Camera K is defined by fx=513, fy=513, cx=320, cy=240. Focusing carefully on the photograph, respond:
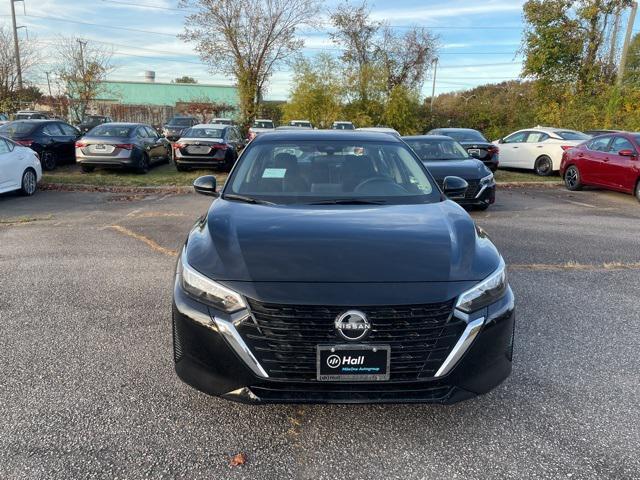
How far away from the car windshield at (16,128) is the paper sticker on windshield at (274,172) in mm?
12353

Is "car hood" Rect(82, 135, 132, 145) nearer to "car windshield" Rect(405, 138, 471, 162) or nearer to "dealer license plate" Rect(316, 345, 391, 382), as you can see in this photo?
"car windshield" Rect(405, 138, 471, 162)

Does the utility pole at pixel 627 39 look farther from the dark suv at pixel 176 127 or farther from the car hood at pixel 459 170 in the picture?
the dark suv at pixel 176 127

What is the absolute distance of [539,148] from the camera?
1566 centimetres

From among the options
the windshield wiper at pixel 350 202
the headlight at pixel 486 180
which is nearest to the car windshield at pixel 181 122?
the headlight at pixel 486 180

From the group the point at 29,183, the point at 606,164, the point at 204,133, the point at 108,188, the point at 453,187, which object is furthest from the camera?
the point at 204,133

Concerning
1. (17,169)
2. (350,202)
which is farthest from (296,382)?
(17,169)

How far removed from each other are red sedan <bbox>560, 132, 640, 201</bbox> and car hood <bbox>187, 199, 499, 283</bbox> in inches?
381

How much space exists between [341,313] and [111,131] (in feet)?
44.3

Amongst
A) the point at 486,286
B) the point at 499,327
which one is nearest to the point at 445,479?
the point at 499,327

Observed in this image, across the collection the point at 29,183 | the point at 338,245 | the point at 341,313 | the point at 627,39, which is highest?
the point at 627,39

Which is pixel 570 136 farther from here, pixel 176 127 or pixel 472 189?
pixel 176 127

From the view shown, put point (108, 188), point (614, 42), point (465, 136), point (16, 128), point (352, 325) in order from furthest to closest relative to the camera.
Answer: point (614, 42), point (465, 136), point (16, 128), point (108, 188), point (352, 325)

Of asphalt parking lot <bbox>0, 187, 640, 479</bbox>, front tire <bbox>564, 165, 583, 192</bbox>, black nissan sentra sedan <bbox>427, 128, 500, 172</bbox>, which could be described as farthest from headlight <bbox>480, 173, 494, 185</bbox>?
front tire <bbox>564, 165, 583, 192</bbox>

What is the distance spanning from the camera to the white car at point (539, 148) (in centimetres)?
1518
